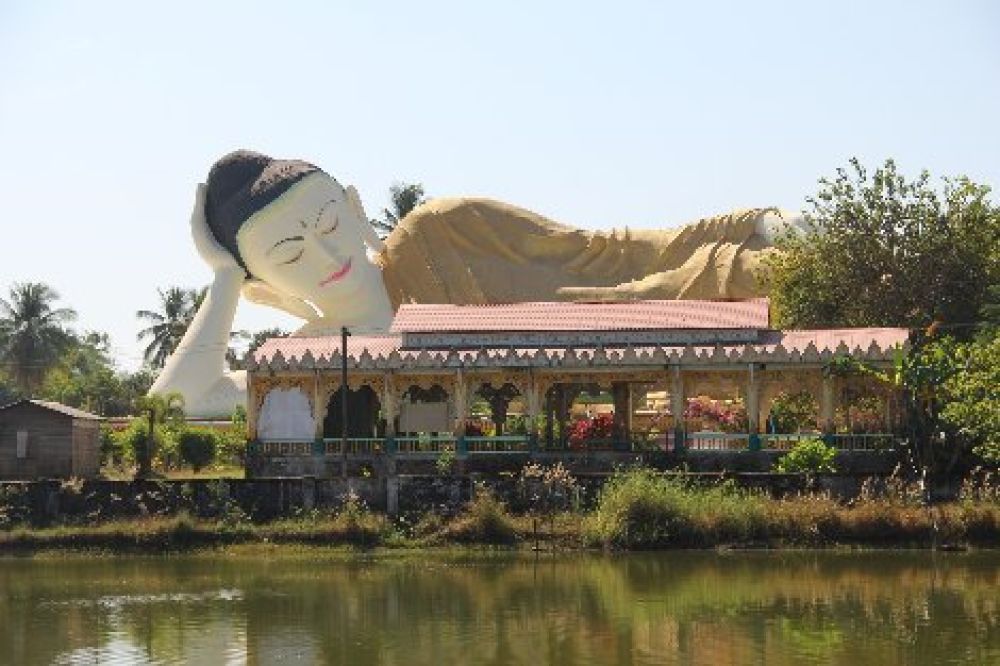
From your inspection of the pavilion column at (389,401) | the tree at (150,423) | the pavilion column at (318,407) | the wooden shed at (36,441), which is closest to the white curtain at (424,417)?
the pavilion column at (389,401)

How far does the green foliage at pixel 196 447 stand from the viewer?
3709 cm

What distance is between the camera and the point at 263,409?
34625 millimetres

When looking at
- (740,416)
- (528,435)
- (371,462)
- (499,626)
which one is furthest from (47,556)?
(740,416)

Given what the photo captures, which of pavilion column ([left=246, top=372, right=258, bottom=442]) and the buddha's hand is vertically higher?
the buddha's hand

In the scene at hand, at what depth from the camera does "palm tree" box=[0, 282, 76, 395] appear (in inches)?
2485

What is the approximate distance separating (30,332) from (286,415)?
105ft

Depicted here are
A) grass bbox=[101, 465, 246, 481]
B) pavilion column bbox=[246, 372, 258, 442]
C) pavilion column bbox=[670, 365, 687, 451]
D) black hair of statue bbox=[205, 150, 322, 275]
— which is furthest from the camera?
black hair of statue bbox=[205, 150, 322, 275]

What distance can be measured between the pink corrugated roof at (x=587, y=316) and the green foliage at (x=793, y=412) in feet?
18.2

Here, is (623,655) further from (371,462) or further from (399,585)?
(371,462)

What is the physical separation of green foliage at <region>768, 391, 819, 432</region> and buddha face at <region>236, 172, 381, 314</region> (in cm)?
1420

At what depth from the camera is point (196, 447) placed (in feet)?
122

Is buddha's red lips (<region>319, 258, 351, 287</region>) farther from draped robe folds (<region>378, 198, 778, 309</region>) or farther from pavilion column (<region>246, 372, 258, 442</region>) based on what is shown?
pavilion column (<region>246, 372, 258, 442</region>)

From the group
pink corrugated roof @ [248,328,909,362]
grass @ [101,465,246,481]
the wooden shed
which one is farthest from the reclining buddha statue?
the wooden shed

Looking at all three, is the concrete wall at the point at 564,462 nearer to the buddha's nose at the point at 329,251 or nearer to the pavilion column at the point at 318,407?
the pavilion column at the point at 318,407
